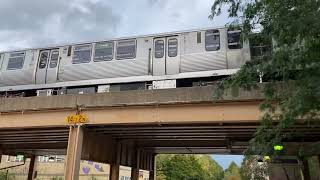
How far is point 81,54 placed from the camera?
17922 mm

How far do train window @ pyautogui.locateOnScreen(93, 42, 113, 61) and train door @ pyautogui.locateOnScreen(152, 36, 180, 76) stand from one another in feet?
6.97

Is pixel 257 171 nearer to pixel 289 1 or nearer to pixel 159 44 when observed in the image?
pixel 159 44

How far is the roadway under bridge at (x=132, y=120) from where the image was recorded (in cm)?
1327

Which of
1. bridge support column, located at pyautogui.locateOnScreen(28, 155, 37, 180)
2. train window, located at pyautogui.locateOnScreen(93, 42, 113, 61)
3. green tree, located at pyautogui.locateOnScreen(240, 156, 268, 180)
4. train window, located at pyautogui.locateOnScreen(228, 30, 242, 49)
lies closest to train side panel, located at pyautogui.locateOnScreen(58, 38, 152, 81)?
train window, located at pyautogui.locateOnScreen(93, 42, 113, 61)

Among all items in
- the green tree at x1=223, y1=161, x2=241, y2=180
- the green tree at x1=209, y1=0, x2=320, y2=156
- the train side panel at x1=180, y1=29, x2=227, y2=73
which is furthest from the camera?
the green tree at x1=223, y1=161, x2=241, y2=180

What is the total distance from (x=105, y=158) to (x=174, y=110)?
6359mm

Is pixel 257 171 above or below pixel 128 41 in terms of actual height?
below

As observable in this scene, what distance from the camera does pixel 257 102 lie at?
1298 centimetres

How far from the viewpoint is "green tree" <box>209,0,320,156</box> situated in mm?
6699

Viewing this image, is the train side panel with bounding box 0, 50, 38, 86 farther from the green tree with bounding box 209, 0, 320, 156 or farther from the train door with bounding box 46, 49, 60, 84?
the green tree with bounding box 209, 0, 320, 156

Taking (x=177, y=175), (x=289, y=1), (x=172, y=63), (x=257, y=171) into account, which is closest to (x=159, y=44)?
(x=172, y=63)

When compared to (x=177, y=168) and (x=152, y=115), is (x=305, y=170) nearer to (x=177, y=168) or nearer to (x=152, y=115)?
(x=152, y=115)

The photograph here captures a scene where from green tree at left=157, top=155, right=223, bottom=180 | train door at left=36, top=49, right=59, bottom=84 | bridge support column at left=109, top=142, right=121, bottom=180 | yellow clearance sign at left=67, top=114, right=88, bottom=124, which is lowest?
bridge support column at left=109, top=142, right=121, bottom=180

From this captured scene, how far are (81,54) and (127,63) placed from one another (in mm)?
2537
